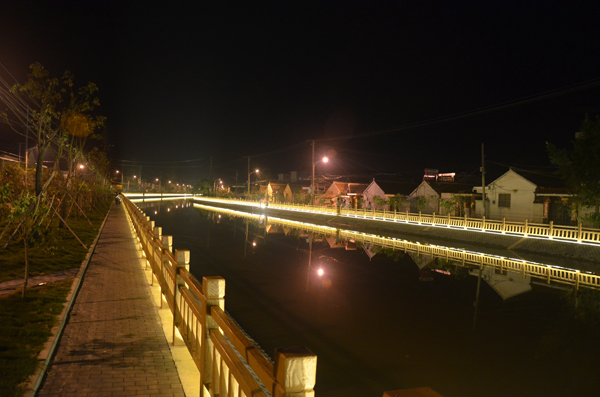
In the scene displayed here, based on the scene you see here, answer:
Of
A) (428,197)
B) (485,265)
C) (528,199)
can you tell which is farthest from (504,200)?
(485,265)

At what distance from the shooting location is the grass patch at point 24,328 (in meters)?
4.18

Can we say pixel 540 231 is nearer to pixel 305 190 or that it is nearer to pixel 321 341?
pixel 321 341

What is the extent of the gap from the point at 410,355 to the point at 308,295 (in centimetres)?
410

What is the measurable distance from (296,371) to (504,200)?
35467mm

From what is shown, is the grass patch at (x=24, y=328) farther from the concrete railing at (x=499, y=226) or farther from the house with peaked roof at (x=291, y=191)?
the house with peaked roof at (x=291, y=191)

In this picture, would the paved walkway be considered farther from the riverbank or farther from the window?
the window

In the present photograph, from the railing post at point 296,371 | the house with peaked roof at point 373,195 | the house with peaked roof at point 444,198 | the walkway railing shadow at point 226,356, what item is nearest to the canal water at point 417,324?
the walkway railing shadow at point 226,356

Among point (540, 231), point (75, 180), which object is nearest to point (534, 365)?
point (540, 231)

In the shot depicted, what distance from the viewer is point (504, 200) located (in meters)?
32.7

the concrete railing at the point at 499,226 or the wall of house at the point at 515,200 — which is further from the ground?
the wall of house at the point at 515,200

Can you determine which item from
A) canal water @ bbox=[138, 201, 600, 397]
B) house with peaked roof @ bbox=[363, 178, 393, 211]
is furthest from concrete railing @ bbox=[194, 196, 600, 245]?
house with peaked roof @ bbox=[363, 178, 393, 211]

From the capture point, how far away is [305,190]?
7119 centimetres

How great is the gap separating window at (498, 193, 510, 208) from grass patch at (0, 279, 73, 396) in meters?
33.0

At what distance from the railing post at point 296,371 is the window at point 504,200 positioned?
1384 inches
